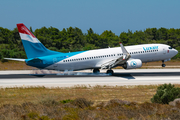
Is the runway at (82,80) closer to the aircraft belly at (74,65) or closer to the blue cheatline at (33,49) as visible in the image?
the aircraft belly at (74,65)

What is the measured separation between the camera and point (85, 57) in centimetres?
3662

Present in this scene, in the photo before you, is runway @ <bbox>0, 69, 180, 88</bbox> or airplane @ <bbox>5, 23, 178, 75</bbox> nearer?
runway @ <bbox>0, 69, 180, 88</bbox>

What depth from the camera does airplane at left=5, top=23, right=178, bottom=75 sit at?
3456 centimetres

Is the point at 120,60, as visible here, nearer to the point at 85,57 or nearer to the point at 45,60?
the point at 85,57

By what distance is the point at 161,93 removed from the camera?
15.8 meters

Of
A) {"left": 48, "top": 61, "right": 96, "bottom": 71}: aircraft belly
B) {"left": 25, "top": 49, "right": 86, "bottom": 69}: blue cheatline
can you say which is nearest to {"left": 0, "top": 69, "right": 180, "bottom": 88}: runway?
{"left": 48, "top": 61, "right": 96, "bottom": 71}: aircraft belly

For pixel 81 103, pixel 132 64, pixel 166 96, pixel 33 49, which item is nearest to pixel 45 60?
pixel 33 49

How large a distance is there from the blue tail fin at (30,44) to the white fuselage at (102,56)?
2734 millimetres

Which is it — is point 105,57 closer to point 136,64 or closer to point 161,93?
point 136,64

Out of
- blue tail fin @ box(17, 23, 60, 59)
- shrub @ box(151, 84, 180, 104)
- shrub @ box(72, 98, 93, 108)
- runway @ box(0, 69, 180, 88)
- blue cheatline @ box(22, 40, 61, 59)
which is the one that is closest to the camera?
shrub @ box(72, 98, 93, 108)

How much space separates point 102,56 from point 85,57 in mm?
2756

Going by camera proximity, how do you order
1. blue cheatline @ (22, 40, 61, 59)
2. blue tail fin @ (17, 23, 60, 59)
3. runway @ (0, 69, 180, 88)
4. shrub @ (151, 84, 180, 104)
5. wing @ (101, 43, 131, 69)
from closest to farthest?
1. shrub @ (151, 84, 180, 104)
2. runway @ (0, 69, 180, 88)
3. wing @ (101, 43, 131, 69)
4. blue tail fin @ (17, 23, 60, 59)
5. blue cheatline @ (22, 40, 61, 59)

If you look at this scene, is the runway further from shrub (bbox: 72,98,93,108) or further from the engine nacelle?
shrub (bbox: 72,98,93,108)

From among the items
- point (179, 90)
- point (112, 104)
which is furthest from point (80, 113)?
point (179, 90)
